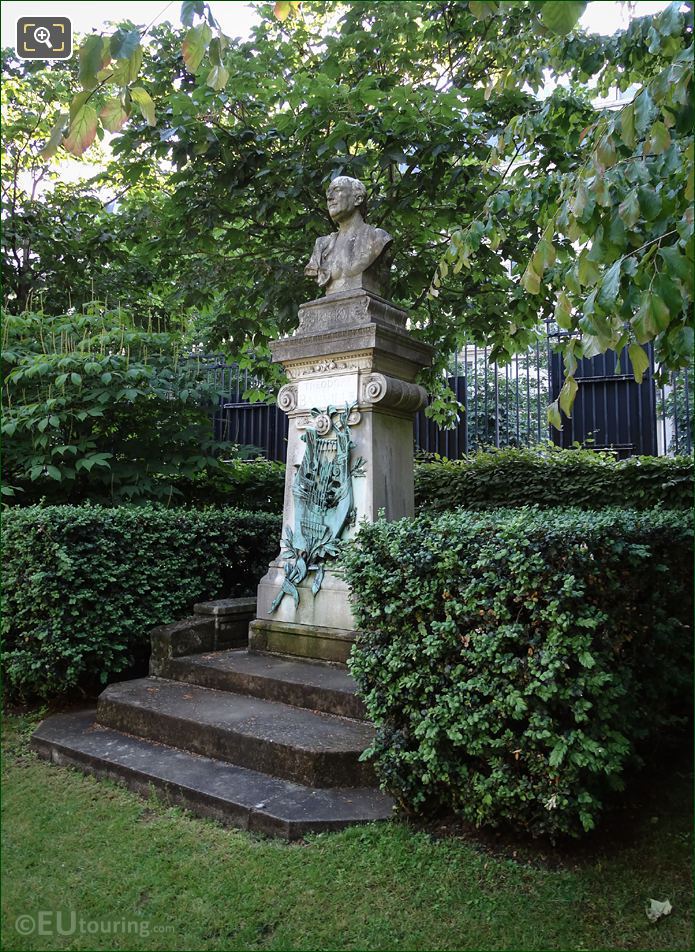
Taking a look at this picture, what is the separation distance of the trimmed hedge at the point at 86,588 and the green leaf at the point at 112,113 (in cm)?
322

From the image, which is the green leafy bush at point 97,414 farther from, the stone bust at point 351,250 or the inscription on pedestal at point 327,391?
the stone bust at point 351,250

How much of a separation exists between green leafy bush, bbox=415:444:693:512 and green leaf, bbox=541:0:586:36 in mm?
4908

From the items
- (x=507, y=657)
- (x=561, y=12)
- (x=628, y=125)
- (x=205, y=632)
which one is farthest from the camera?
(x=205, y=632)

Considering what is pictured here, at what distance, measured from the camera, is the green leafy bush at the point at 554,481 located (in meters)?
6.64

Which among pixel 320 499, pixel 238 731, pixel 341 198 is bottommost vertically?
pixel 238 731

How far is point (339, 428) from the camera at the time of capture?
206 inches

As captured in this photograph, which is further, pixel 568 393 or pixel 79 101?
pixel 568 393

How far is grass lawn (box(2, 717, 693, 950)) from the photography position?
2500mm

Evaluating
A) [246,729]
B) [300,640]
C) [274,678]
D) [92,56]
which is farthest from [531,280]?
[300,640]

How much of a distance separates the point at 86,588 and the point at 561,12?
445cm

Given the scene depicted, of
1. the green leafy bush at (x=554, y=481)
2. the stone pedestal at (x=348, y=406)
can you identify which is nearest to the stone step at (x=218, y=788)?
the stone pedestal at (x=348, y=406)

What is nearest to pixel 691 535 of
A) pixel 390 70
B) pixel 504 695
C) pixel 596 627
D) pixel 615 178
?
pixel 596 627

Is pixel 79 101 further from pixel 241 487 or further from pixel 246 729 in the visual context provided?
pixel 241 487

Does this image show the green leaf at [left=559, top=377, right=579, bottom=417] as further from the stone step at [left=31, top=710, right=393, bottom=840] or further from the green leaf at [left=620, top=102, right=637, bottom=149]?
the stone step at [left=31, top=710, right=393, bottom=840]
